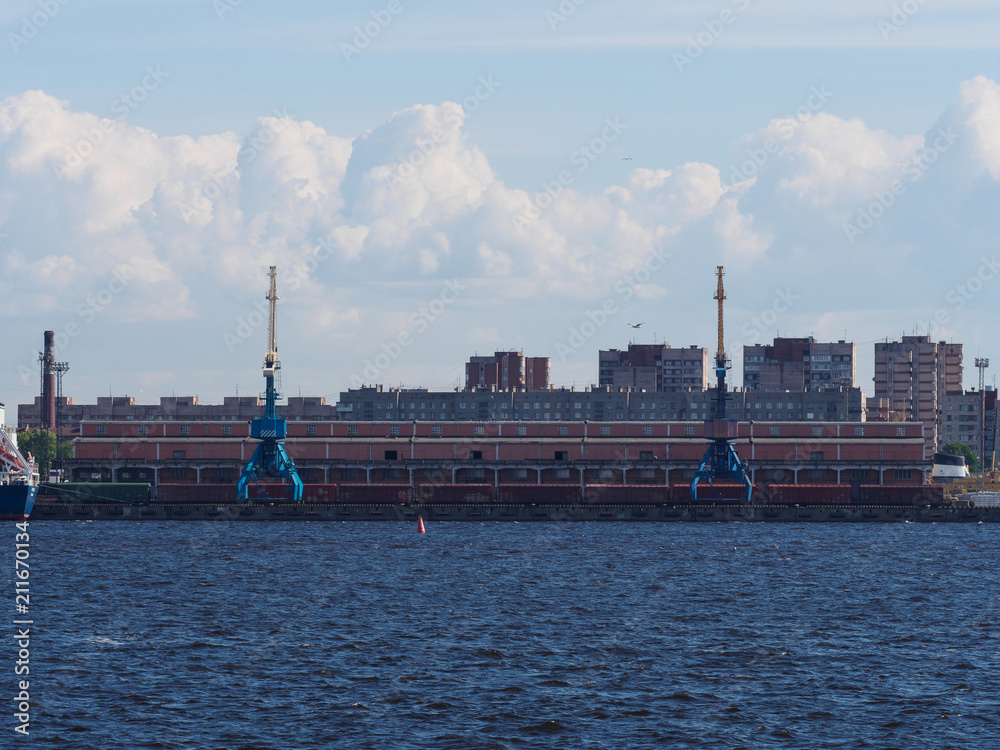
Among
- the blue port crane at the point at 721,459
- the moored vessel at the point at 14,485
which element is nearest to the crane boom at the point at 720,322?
the blue port crane at the point at 721,459

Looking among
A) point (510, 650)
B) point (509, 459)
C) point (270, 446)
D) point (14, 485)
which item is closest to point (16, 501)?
point (14, 485)

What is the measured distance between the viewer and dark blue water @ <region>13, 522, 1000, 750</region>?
4328cm

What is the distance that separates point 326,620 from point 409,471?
91589 millimetres

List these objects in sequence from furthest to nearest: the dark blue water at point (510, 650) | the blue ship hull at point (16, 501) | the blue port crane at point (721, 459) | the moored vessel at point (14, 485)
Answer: the blue port crane at point (721, 459) < the moored vessel at point (14, 485) < the blue ship hull at point (16, 501) < the dark blue water at point (510, 650)

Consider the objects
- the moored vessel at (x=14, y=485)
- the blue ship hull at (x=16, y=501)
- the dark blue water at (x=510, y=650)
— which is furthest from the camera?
the moored vessel at (x=14, y=485)

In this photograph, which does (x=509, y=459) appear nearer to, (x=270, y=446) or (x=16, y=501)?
(x=270, y=446)

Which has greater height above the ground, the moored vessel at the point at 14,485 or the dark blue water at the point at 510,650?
the moored vessel at the point at 14,485

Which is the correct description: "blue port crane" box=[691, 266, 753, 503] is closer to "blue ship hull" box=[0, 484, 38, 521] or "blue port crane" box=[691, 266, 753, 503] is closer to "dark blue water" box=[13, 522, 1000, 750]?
"dark blue water" box=[13, 522, 1000, 750]

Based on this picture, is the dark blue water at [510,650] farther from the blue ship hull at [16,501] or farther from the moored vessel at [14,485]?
the moored vessel at [14,485]

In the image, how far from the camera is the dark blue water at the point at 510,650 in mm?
43281

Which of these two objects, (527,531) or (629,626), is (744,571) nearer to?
(629,626)

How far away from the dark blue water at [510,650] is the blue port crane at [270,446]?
45408mm

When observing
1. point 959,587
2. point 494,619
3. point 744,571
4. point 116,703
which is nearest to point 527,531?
point 744,571

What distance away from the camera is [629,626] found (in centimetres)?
6350
